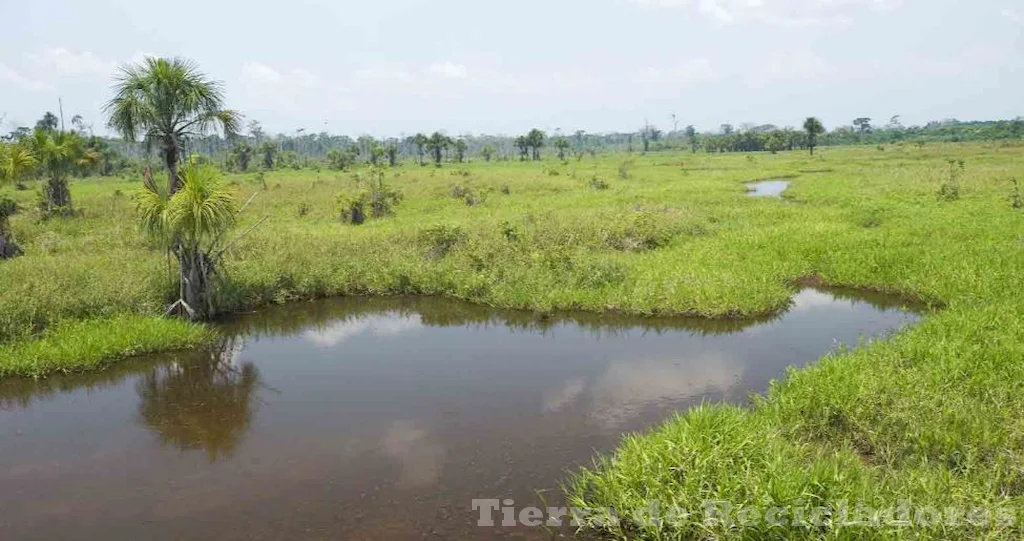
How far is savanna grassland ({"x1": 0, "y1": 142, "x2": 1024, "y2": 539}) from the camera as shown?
716 cm

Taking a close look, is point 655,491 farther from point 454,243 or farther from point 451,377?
point 454,243

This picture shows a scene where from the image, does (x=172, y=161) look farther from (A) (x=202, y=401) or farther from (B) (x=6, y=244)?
(B) (x=6, y=244)

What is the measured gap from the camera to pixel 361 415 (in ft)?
33.4

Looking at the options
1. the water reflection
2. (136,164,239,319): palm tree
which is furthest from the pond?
the water reflection

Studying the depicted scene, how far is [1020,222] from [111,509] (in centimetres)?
2652

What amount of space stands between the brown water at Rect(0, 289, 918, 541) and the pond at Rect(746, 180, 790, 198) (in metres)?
25.6

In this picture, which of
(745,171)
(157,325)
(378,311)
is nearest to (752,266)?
(378,311)

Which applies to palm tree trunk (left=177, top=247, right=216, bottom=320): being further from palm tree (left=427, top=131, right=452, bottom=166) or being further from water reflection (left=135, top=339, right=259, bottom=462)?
palm tree (left=427, top=131, right=452, bottom=166)

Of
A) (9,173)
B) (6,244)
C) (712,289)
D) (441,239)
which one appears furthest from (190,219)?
(712,289)

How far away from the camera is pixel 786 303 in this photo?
15.4 metres

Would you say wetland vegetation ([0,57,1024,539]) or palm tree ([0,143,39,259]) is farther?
palm tree ([0,143,39,259])

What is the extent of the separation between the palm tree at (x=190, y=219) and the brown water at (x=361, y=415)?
52.6 inches

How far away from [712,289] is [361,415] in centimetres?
921

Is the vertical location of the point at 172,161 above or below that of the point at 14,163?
below
